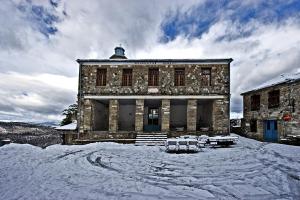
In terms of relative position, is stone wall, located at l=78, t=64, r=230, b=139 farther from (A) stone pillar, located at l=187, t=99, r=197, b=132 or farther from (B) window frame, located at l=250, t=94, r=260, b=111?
(B) window frame, located at l=250, t=94, r=260, b=111

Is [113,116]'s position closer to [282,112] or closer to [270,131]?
[270,131]

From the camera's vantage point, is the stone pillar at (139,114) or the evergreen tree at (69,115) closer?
the stone pillar at (139,114)

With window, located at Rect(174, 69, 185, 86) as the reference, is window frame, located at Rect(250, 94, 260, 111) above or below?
below

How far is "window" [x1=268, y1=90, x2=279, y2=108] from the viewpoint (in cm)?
1516

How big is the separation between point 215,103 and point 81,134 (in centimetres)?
1063

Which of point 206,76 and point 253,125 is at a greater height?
point 206,76

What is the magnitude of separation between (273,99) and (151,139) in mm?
9958

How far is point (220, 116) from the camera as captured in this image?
1542 centimetres

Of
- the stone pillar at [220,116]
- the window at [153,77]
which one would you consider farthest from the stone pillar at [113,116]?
the stone pillar at [220,116]

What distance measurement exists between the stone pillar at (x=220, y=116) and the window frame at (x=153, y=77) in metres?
4.87

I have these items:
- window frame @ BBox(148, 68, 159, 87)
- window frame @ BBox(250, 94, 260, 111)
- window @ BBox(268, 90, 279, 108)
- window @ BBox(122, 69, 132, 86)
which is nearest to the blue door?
window @ BBox(268, 90, 279, 108)

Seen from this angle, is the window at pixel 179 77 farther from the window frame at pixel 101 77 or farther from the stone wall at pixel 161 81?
the window frame at pixel 101 77

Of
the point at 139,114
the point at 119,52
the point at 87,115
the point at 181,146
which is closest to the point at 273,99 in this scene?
the point at 181,146

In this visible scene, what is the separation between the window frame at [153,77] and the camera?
1602 cm
